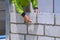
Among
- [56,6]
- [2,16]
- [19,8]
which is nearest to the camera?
[56,6]

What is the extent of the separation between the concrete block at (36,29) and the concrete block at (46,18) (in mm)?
60

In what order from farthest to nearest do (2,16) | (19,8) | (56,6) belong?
(2,16), (19,8), (56,6)

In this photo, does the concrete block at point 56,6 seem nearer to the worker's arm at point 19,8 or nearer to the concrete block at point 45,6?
the concrete block at point 45,6

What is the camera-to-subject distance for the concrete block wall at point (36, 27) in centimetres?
167

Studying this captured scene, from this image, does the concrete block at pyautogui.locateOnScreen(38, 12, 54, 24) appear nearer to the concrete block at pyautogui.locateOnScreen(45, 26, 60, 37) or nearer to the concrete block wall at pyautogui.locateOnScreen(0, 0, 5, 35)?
the concrete block at pyautogui.locateOnScreen(45, 26, 60, 37)

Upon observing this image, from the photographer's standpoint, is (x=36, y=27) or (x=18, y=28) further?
(x=18, y=28)

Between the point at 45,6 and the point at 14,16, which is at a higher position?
the point at 45,6

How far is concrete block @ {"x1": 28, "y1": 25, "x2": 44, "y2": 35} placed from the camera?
1.75 meters

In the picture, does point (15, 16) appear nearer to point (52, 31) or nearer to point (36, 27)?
point (36, 27)

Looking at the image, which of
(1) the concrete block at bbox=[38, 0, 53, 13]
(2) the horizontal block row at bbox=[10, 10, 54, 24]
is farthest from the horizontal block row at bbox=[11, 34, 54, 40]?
(1) the concrete block at bbox=[38, 0, 53, 13]

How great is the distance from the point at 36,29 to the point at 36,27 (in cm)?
2

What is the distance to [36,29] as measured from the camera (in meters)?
1.77

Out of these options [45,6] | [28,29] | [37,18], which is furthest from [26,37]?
[45,6]

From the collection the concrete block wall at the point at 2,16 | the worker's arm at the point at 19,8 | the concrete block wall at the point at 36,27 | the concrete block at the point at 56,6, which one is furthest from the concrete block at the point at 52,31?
the concrete block wall at the point at 2,16
